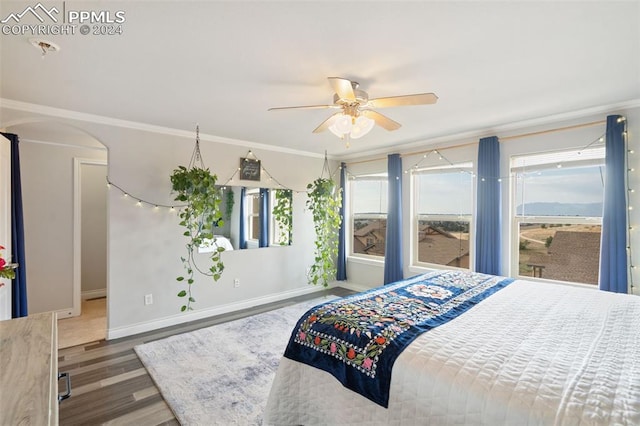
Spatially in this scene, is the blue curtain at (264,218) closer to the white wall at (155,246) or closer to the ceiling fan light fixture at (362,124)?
the white wall at (155,246)

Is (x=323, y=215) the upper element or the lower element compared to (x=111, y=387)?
upper

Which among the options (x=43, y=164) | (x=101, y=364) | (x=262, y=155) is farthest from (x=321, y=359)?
(x=43, y=164)

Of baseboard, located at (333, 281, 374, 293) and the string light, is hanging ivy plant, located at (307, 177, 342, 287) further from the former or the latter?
the string light

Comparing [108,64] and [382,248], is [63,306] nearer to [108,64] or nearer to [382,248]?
[108,64]

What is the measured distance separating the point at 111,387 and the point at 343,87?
289cm

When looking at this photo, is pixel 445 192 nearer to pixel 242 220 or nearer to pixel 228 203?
pixel 242 220

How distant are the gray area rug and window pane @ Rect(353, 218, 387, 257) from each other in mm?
1983

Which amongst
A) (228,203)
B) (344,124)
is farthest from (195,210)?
(344,124)

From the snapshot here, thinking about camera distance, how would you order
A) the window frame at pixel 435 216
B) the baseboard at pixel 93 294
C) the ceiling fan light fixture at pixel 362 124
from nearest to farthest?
the ceiling fan light fixture at pixel 362 124 < the window frame at pixel 435 216 < the baseboard at pixel 93 294

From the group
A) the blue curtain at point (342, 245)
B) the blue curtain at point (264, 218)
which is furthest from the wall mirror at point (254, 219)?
the blue curtain at point (342, 245)

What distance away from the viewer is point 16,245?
110 inches

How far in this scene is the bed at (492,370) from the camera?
1117 mm

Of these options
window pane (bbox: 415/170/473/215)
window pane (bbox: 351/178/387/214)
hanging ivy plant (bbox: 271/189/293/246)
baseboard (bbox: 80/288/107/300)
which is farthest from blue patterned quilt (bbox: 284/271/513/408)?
baseboard (bbox: 80/288/107/300)

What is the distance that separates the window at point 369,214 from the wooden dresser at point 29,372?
4244 millimetres
